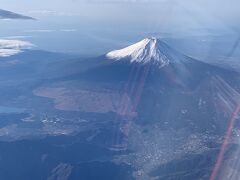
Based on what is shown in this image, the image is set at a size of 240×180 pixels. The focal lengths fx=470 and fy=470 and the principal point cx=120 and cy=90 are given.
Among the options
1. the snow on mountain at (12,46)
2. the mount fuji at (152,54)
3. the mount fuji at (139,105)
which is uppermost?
the mount fuji at (152,54)

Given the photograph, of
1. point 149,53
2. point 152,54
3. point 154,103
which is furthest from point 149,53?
point 154,103

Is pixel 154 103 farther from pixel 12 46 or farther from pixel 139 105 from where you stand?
pixel 12 46

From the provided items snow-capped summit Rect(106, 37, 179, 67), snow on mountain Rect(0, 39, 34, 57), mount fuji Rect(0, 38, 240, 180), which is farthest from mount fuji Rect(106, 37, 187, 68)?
snow on mountain Rect(0, 39, 34, 57)

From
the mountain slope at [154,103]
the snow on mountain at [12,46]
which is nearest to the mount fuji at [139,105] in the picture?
the mountain slope at [154,103]

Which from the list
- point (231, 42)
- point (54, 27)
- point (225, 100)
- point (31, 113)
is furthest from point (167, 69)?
point (54, 27)

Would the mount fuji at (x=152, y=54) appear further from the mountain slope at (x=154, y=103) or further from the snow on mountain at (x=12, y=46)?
the snow on mountain at (x=12, y=46)

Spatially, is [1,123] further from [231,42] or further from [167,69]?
[231,42]

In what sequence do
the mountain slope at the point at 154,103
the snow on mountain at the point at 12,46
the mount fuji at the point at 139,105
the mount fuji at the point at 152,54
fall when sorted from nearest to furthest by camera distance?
1. the mount fuji at the point at 139,105
2. the mountain slope at the point at 154,103
3. the mount fuji at the point at 152,54
4. the snow on mountain at the point at 12,46
